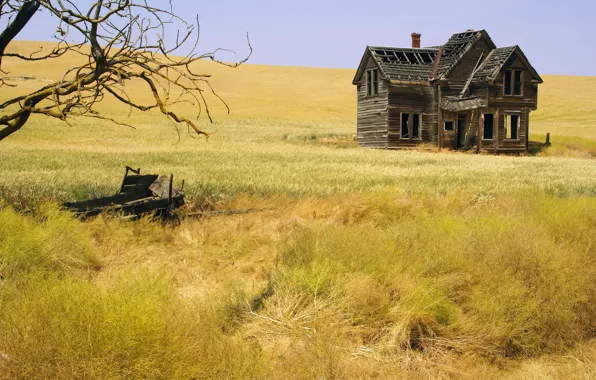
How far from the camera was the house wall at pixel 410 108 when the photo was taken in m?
31.7

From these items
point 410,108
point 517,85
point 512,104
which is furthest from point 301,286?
point 517,85

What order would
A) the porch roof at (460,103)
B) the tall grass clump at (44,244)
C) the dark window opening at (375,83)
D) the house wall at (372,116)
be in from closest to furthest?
the tall grass clump at (44,244), the porch roof at (460,103), the house wall at (372,116), the dark window opening at (375,83)

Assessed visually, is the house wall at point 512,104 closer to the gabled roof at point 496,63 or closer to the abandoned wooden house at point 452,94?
the abandoned wooden house at point 452,94

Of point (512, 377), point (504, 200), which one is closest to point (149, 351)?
point (512, 377)

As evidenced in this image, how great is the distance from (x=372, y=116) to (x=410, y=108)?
232 centimetres

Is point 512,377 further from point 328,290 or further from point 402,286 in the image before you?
point 328,290

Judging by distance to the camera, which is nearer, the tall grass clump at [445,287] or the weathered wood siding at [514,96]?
the tall grass clump at [445,287]

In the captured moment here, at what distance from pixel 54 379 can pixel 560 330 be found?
5.50 meters

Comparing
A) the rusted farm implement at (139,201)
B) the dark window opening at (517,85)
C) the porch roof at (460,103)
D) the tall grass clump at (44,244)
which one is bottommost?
the tall grass clump at (44,244)

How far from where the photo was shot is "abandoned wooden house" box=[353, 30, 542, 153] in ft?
103

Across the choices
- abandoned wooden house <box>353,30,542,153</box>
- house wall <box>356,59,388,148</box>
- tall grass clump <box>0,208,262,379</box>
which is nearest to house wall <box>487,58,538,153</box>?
abandoned wooden house <box>353,30,542,153</box>

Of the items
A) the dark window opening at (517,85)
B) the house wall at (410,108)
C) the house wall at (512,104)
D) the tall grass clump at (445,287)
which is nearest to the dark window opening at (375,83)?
the house wall at (410,108)

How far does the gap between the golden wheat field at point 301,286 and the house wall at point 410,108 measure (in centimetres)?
1957

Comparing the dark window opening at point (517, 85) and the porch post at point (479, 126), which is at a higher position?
the dark window opening at point (517, 85)
